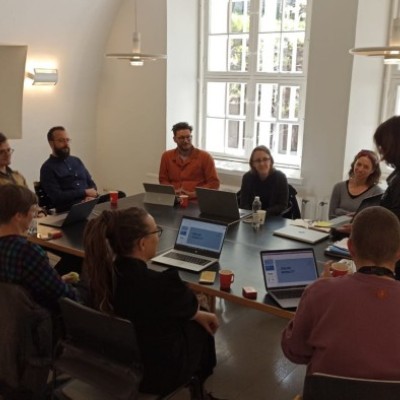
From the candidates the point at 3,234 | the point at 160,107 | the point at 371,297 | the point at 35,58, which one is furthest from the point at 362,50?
the point at 35,58

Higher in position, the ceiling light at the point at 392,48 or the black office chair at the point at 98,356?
the ceiling light at the point at 392,48

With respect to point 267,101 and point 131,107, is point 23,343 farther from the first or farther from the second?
point 131,107

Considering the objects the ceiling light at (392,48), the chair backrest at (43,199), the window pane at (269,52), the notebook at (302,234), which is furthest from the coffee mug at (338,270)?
the window pane at (269,52)

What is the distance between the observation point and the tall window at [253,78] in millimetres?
5141

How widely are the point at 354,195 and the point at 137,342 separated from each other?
256 centimetres

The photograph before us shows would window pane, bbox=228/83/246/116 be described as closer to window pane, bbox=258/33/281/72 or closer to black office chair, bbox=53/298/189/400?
window pane, bbox=258/33/281/72

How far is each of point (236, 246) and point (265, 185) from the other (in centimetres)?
125

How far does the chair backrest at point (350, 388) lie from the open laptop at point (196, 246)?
1268mm

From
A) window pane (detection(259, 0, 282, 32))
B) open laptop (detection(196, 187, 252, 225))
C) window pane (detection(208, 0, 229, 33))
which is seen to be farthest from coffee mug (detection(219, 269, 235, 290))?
window pane (detection(208, 0, 229, 33))

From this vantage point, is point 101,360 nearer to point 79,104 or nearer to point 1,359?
point 1,359

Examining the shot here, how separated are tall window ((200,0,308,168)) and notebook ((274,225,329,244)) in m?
2.05

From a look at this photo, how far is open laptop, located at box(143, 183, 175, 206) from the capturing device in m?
3.97

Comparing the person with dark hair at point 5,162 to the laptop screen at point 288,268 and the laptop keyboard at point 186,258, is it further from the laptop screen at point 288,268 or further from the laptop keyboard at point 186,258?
the laptop screen at point 288,268

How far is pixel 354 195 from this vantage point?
12.9ft
